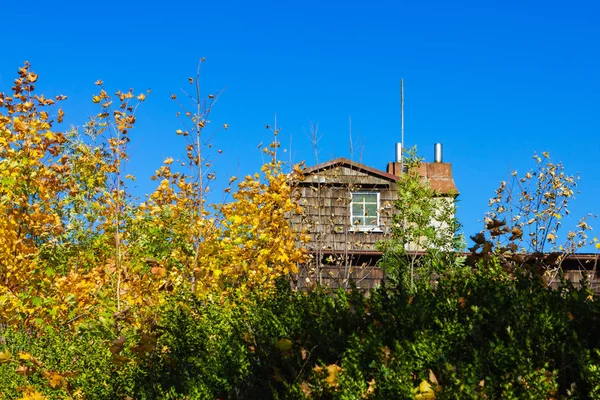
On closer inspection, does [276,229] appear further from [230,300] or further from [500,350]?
[500,350]

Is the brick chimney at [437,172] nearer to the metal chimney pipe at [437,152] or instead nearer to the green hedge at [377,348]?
the metal chimney pipe at [437,152]

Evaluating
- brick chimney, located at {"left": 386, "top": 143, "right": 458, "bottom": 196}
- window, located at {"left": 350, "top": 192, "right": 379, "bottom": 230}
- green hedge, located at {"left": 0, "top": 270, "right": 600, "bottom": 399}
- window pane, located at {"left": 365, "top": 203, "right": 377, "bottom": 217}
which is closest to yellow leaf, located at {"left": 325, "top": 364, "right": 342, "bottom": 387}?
green hedge, located at {"left": 0, "top": 270, "right": 600, "bottom": 399}

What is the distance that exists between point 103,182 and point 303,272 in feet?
22.6

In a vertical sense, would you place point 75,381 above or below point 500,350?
below

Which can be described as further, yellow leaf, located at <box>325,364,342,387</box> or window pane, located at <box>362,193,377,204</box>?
window pane, located at <box>362,193,377,204</box>

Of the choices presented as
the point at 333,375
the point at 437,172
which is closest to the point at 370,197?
the point at 437,172

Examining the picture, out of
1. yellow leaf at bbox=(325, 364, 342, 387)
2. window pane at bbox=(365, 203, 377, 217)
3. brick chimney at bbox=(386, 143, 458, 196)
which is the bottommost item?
yellow leaf at bbox=(325, 364, 342, 387)

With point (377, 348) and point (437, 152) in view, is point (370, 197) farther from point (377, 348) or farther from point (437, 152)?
point (377, 348)

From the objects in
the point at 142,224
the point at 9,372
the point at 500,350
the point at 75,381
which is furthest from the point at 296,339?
the point at 142,224

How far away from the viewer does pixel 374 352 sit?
3.64 m

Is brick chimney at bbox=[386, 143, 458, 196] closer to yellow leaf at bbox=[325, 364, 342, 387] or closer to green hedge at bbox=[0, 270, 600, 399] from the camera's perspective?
green hedge at bbox=[0, 270, 600, 399]

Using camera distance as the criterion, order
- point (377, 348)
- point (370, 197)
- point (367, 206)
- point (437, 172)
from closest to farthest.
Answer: point (377, 348) → point (367, 206) → point (370, 197) → point (437, 172)

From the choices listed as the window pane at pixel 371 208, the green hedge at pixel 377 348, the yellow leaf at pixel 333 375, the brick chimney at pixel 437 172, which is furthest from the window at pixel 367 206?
the yellow leaf at pixel 333 375

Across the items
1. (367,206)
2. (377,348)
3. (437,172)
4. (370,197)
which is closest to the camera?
(377,348)
